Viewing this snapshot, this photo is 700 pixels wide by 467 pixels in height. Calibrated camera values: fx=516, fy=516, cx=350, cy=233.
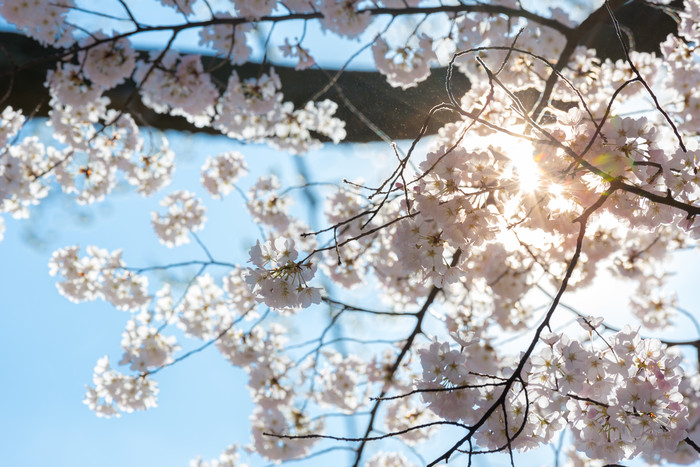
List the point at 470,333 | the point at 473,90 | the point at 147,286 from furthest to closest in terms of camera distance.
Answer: the point at 147,286 < the point at 473,90 < the point at 470,333

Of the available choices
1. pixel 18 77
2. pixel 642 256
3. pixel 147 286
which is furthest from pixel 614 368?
pixel 18 77

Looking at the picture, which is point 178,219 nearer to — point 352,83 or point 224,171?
point 224,171

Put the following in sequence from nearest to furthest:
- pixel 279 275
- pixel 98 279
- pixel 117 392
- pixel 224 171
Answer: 1. pixel 279 275
2. pixel 117 392
3. pixel 98 279
4. pixel 224 171

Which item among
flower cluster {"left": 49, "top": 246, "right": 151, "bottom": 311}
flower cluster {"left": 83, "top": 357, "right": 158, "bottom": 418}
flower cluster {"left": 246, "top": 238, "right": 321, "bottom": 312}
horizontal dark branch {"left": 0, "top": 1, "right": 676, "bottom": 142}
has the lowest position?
flower cluster {"left": 246, "top": 238, "right": 321, "bottom": 312}

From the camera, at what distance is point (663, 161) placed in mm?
1233

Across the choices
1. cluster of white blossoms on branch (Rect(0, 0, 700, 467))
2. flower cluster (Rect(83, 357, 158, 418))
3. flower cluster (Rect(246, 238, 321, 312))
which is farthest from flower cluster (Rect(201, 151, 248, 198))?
flower cluster (Rect(246, 238, 321, 312))

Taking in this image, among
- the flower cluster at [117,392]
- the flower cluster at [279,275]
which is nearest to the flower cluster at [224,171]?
the flower cluster at [117,392]

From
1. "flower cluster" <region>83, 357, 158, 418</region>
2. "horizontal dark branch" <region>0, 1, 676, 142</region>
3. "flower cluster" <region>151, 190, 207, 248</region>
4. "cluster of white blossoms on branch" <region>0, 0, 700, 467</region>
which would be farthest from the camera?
"flower cluster" <region>151, 190, 207, 248</region>

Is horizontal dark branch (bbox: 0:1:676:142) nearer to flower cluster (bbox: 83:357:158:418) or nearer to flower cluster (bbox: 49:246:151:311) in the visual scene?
flower cluster (bbox: 49:246:151:311)

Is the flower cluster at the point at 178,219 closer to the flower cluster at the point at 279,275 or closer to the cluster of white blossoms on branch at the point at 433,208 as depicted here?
the cluster of white blossoms on branch at the point at 433,208

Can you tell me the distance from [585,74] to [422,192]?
1.50 meters

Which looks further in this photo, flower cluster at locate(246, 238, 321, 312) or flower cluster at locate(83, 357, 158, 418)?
flower cluster at locate(83, 357, 158, 418)

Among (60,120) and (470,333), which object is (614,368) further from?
(60,120)

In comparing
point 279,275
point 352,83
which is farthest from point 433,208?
point 352,83
